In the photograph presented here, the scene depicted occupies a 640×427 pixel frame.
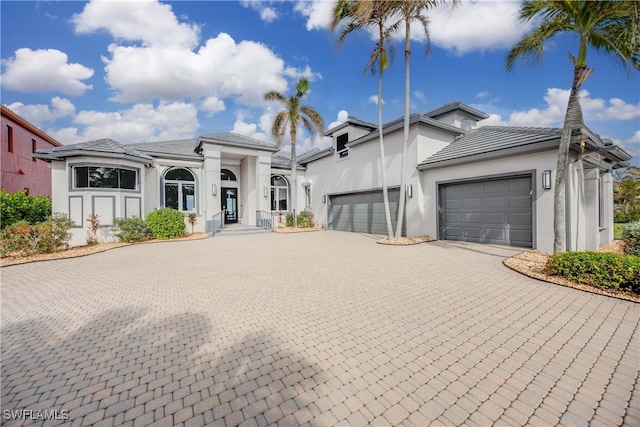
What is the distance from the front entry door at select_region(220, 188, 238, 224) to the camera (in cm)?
1950

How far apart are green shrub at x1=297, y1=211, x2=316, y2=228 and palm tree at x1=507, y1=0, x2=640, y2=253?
45.9ft

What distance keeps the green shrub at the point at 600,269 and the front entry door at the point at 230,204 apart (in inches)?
716

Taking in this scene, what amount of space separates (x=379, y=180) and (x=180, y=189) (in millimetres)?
12197

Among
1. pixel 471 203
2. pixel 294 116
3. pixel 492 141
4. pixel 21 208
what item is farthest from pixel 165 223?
pixel 492 141

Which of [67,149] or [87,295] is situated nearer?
[87,295]

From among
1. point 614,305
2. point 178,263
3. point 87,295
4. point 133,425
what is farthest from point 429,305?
point 178,263

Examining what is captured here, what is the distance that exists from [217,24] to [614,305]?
1411 cm

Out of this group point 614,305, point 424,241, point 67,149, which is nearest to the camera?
point 614,305

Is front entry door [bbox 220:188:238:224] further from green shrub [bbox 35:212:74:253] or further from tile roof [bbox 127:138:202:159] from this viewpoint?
green shrub [bbox 35:212:74:253]

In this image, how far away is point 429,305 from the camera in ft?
14.7

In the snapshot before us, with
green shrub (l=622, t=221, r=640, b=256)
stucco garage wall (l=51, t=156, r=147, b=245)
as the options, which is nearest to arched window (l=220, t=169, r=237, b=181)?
stucco garage wall (l=51, t=156, r=147, b=245)

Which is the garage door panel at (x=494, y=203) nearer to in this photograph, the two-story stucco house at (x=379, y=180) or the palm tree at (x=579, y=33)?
the two-story stucco house at (x=379, y=180)

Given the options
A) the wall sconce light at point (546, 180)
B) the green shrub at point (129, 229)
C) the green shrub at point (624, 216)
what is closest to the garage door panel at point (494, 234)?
the wall sconce light at point (546, 180)

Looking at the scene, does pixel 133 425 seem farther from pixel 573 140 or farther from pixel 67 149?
pixel 67 149
